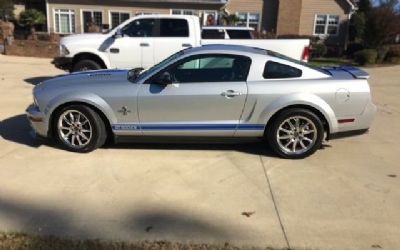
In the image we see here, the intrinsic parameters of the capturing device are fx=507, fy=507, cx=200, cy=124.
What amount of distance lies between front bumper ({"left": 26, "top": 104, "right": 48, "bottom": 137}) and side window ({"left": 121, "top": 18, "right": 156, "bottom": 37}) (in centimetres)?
578

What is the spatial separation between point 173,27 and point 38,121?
630 centimetres

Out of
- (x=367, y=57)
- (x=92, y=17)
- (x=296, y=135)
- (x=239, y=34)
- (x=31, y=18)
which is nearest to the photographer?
(x=296, y=135)

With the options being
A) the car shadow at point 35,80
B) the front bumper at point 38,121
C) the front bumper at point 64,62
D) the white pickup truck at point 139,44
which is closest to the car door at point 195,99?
the front bumper at point 38,121

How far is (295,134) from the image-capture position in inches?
260

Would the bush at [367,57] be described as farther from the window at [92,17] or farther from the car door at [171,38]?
the window at [92,17]

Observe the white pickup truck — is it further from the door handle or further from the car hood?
the door handle

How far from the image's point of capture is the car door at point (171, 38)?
12109mm

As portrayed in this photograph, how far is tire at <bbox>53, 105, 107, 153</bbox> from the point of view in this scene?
657cm

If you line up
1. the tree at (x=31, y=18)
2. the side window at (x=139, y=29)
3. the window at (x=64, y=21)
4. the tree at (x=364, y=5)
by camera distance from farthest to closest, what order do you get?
the tree at (x=364, y=5) → the tree at (x=31, y=18) → the window at (x=64, y=21) → the side window at (x=139, y=29)

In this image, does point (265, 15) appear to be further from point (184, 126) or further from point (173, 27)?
point (184, 126)

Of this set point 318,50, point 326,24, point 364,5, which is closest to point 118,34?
point 318,50

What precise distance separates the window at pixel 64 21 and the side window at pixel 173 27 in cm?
2339

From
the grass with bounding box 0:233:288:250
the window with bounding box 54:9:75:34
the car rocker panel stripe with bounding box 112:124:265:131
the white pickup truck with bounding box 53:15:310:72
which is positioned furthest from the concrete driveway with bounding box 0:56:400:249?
the window with bounding box 54:9:75:34

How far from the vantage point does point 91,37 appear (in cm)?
1209
